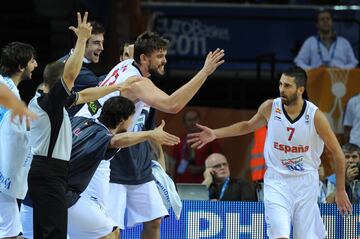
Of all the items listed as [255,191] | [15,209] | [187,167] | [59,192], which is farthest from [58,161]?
[187,167]

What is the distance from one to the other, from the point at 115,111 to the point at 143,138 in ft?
1.18

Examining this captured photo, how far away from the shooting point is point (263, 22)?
51.5 feet

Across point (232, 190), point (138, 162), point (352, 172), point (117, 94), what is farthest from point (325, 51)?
point (117, 94)

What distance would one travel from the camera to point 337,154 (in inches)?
358

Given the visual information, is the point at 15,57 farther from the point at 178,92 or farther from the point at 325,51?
the point at 325,51

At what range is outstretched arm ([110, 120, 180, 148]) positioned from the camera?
25.9 ft

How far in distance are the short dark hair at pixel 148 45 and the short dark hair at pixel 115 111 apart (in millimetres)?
629

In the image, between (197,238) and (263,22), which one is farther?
(263,22)

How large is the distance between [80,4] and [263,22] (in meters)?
3.00

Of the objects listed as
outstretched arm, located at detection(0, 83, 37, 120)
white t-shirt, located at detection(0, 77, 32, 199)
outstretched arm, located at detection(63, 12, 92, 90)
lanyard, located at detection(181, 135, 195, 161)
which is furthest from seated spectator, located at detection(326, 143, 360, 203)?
outstretched arm, located at detection(0, 83, 37, 120)

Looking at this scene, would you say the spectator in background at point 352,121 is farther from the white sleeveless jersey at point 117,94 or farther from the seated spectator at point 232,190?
the white sleeveless jersey at point 117,94

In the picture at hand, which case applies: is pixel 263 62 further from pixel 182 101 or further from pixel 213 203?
pixel 182 101

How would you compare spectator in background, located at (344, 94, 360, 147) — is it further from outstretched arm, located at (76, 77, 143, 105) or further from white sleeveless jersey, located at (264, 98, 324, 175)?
outstretched arm, located at (76, 77, 143, 105)

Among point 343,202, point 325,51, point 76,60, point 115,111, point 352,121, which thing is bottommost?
point 343,202
